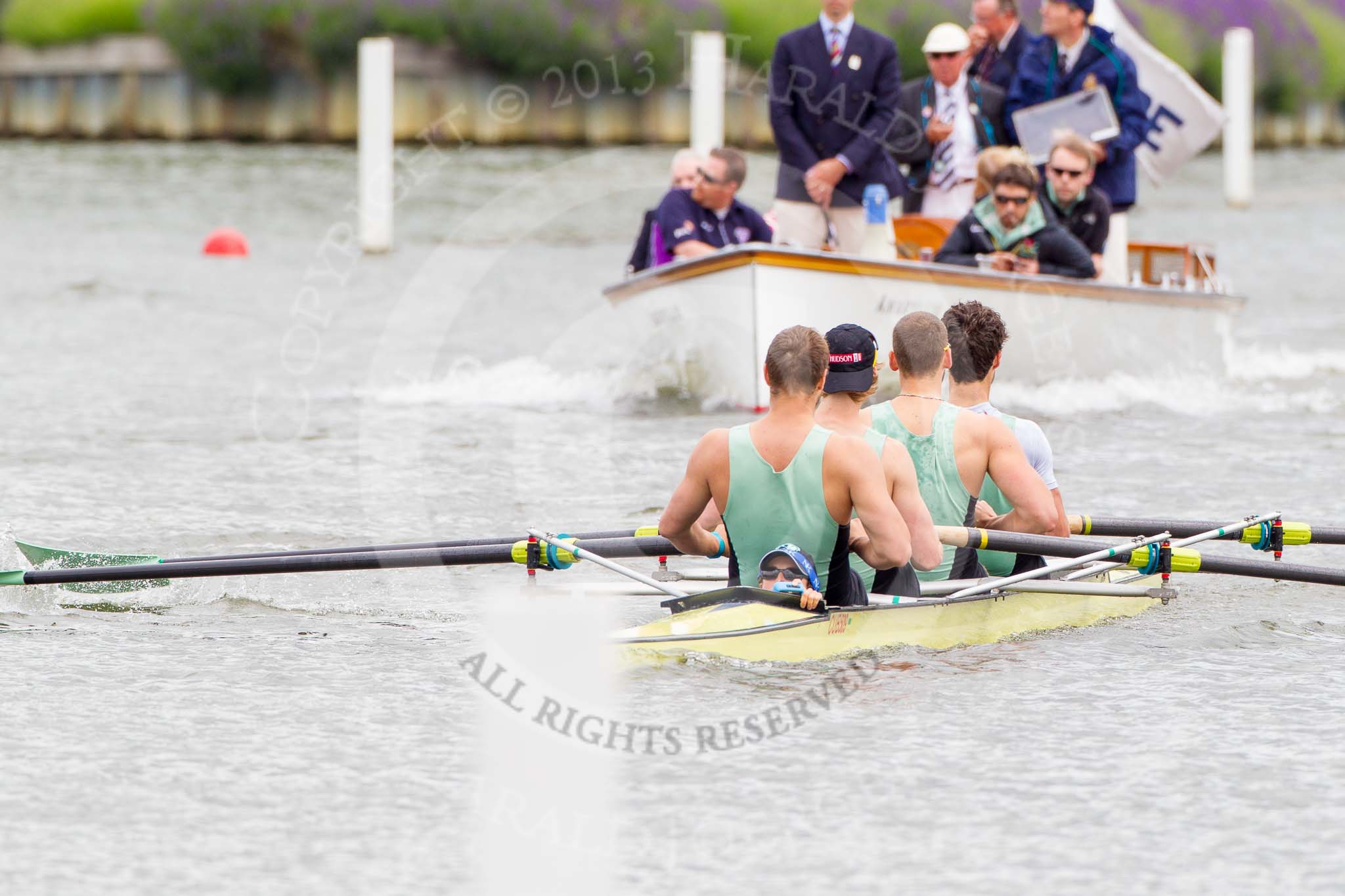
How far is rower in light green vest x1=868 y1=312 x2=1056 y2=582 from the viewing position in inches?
254

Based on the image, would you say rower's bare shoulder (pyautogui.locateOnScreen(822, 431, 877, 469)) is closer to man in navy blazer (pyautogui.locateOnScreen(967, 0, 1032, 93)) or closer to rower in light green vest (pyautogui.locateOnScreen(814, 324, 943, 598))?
rower in light green vest (pyautogui.locateOnScreen(814, 324, 943, 598))

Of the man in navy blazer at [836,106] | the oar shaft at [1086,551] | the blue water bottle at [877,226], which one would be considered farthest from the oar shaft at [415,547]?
the man in navy blazer at [836,106]

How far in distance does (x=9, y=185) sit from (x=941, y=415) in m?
25.9

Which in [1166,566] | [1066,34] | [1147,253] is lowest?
[1166,566]

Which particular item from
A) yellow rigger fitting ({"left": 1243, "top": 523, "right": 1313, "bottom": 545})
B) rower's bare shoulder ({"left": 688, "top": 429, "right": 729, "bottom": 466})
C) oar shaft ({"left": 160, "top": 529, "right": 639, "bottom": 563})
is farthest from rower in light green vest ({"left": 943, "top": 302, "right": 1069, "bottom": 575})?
oar shaft ({"left": 160, "top": 529, "right": 639, "bottom": 563})

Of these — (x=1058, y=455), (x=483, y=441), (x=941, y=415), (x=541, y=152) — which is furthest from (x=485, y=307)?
(x=541, y=152)

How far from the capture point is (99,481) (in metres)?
9.88

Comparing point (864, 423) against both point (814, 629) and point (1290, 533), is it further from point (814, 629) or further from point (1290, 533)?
point (1290, 533)

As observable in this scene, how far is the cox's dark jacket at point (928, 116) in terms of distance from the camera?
12117 millimetres

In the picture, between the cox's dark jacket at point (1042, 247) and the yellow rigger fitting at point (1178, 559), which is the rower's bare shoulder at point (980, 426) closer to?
the yellow rigger fitting at point (1178, 559)

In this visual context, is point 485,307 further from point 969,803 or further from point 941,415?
point 969,803

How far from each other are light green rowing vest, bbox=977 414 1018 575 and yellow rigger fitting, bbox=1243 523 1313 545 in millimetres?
899

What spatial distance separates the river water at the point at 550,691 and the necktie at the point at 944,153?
146 cm

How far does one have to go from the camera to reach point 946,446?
6520 mm
